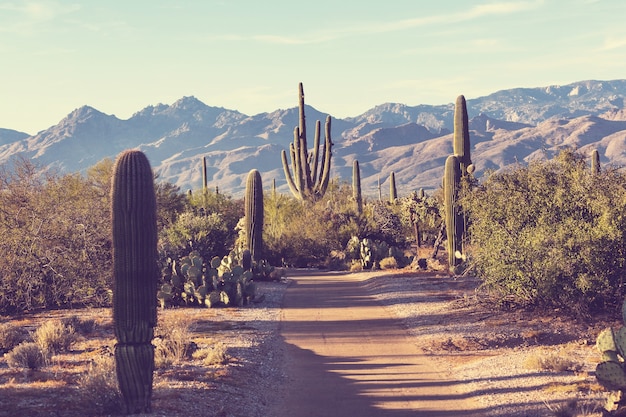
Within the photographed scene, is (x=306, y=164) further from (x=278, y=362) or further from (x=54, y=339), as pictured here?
(x=278, y=362)

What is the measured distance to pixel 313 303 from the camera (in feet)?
68.6

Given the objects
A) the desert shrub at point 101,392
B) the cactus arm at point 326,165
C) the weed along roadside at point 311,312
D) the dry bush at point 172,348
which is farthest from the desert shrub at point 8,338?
the cactus arm at point 326,165

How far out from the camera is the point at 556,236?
50.7ft

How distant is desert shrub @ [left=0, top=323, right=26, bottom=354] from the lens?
47.7 feet

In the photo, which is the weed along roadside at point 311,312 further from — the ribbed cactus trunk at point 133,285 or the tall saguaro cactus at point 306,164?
the tall saguaro cactus at point 306,164

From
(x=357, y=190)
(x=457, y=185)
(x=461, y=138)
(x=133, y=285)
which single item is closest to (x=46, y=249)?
(x=133, y=285)

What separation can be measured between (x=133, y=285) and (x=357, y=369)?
463 centimetres

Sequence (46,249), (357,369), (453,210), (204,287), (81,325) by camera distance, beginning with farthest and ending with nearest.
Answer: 1. (453,210)
2. (204,287)
3. (46,249)
4. (81,325)
5. (357,369)

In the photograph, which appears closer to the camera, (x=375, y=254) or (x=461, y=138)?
(x=461, y=138)

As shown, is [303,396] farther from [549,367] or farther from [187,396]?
[549,367]

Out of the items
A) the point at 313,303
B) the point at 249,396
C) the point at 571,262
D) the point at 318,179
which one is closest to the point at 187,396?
the point at 249,396

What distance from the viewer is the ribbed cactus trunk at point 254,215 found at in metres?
26.7

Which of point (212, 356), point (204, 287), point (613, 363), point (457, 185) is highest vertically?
point (457, 185)

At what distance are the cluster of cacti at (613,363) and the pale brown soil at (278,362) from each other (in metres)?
0.38
